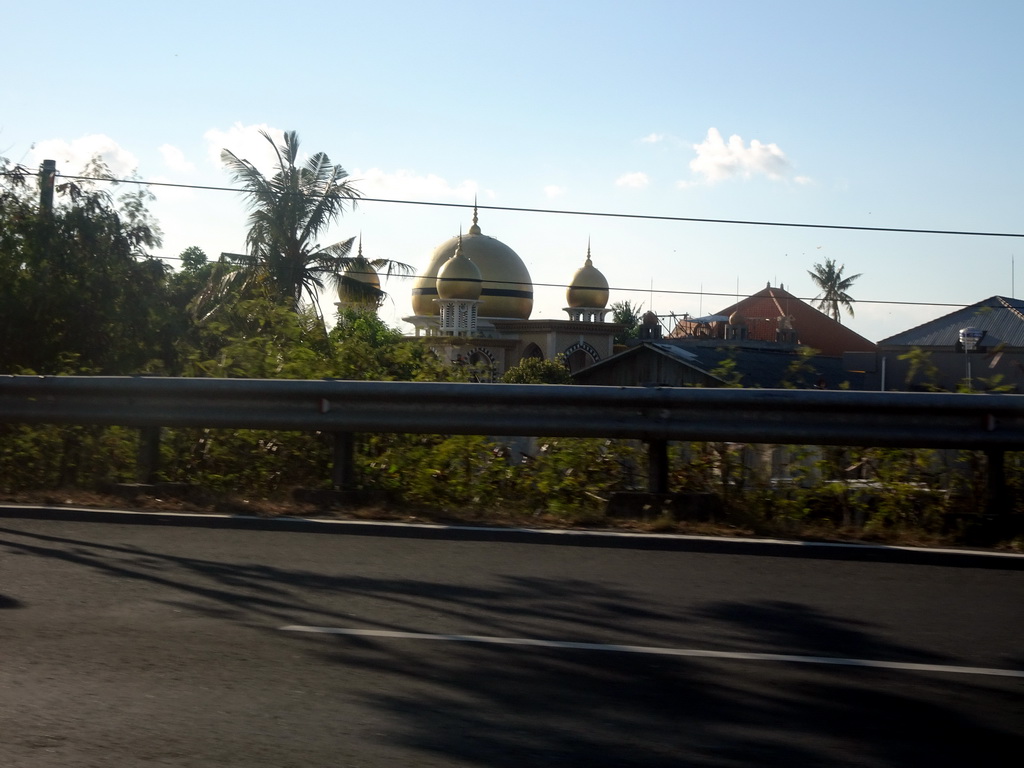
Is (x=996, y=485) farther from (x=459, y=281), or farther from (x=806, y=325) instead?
(x=806, y=325)

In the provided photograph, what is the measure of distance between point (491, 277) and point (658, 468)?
6014 centimetres

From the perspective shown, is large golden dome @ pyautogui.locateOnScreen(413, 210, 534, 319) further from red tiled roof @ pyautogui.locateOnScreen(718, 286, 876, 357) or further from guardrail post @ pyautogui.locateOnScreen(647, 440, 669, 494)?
guardrail post @ pyautogui.locateOnScreen(647, 440, 669, 494)

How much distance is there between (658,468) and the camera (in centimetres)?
811

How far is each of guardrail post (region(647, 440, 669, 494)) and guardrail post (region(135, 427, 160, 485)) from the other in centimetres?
377

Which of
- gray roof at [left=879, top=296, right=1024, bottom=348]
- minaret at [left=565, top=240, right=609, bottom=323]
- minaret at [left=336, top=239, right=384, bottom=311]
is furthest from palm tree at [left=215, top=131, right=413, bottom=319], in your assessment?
minaret at [left=565, top=240, right=609, bottom=323]

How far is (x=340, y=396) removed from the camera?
27.3 ft

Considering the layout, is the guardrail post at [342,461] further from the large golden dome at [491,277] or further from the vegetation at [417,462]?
the large golden dome at [491,277]

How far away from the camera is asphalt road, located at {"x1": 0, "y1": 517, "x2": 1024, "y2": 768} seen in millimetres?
3803

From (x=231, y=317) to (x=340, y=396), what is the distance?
4.61m

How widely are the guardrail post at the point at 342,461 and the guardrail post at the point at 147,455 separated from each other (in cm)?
146

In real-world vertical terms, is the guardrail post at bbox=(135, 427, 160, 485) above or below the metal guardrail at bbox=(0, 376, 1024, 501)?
below

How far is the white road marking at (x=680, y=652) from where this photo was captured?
4723 millimetres

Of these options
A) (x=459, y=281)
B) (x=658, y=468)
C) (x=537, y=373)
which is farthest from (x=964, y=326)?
(x=459, y=281)

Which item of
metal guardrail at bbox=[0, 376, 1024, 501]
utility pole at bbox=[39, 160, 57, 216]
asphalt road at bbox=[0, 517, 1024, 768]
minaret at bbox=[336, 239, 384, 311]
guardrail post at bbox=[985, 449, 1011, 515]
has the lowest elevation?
asphalt road at bbox=[0, 517, 1024, 768]
